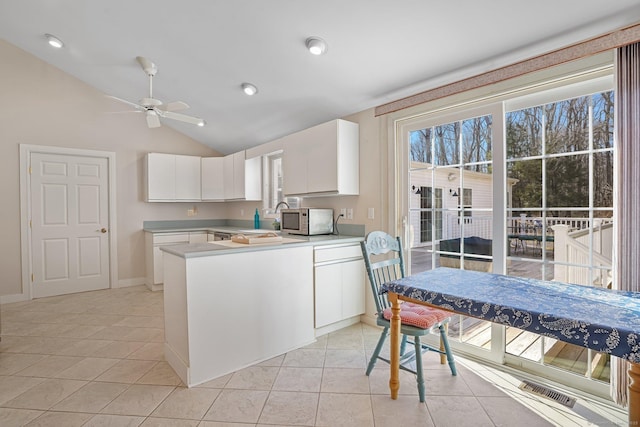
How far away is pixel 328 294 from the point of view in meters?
2.87

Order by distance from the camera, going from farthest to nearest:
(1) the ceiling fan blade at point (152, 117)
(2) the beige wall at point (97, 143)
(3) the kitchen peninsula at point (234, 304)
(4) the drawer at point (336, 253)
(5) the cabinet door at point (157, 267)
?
(5) the cabinet door at point (157, 267), (2) the beige wall at point (97, 143), (1) the ceiling fan blade at point (152, 117), (4) the drawer at point (336, 253), (3) the kitchen peninsula at point (234, 304)

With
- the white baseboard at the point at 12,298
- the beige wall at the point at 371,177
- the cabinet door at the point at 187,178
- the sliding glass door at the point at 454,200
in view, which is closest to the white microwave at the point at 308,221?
the beige wall at the point at 371,177

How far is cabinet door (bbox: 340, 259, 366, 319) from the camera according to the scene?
Result: 3002 millimetres

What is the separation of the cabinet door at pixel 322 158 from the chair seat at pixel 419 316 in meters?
1.37

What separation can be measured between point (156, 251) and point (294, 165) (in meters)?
2.51

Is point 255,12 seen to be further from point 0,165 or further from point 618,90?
point 0,165

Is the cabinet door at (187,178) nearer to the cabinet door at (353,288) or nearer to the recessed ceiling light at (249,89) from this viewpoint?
the recessed ceiling light at (249,89)

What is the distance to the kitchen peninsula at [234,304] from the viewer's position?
210 centimetres

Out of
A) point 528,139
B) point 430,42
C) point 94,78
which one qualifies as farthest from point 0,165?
point 528,139

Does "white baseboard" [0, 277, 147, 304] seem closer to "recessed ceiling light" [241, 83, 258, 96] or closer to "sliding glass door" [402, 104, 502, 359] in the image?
"recessed ceiling light" [241, 83, 258, 96]

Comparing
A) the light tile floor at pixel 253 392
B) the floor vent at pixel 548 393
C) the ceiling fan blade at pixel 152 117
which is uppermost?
the ceiling fan blade at pixel 152 117

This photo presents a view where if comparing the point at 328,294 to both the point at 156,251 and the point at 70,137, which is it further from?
the point at 70,137

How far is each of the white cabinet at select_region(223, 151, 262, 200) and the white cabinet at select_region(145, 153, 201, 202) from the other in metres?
0.68

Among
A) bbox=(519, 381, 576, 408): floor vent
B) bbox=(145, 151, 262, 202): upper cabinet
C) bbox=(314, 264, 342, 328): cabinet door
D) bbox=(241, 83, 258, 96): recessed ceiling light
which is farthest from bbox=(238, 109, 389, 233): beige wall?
bbox=(145, 151, 262, 202): upper cabinet
